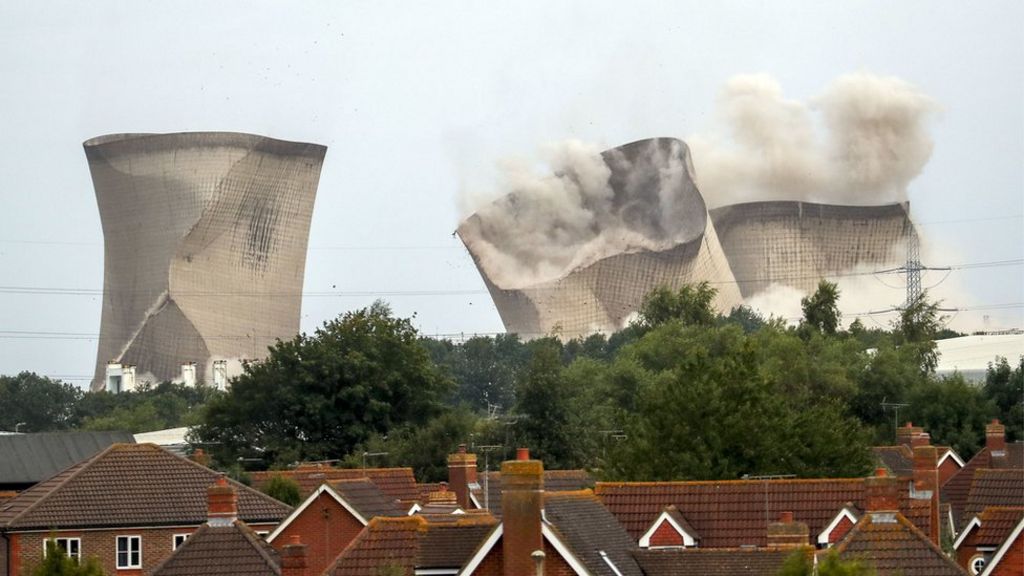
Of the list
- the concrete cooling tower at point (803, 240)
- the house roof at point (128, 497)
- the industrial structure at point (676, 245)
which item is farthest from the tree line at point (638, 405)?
the concrete cooling tower at point (803, 240)

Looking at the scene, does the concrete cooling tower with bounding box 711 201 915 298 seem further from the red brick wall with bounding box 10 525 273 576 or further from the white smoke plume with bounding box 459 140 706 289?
the red brick wall with bounding box 10 525 273 576

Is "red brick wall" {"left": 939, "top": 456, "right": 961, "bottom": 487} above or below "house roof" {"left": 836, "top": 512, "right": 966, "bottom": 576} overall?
above

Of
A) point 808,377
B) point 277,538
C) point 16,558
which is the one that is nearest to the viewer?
point 277,538

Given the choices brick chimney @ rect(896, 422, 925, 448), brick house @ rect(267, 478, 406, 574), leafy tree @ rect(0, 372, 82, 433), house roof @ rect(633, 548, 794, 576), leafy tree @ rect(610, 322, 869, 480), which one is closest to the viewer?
house roof @ rect(633, 548, 794, 576)

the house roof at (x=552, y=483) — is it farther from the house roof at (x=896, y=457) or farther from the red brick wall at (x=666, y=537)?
the house roof at (x=896, y=457)

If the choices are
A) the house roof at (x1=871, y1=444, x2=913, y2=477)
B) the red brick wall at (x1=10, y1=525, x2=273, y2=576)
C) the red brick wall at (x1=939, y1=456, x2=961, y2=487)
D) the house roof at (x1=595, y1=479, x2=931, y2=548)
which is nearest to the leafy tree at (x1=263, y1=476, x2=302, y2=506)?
the red brick wall at (x1=10, y1=525, x2=273, y2=576)

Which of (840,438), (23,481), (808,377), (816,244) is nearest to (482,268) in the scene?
(816,244)

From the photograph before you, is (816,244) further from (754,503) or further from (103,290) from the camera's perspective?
(754,503)
